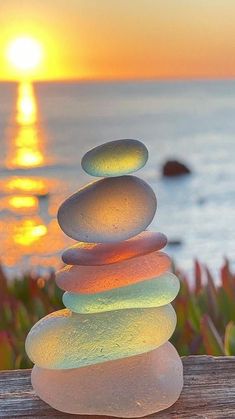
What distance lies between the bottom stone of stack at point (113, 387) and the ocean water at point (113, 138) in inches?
380

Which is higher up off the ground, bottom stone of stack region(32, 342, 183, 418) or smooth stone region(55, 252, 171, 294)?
smooth stone region(55, 252, 171, 294)

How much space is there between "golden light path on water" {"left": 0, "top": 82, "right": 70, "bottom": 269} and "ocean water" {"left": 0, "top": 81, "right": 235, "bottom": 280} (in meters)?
0.02

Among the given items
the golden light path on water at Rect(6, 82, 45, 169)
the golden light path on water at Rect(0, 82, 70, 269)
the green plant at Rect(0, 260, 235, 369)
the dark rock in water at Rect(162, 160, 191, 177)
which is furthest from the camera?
the golden light path on water at Rect(6, 82, 45, 169)

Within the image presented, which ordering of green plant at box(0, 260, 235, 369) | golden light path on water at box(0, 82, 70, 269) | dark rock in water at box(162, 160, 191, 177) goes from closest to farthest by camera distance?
green plant at box(0, 260, 235, 369), golden light path on water at box(0, 82, 70, 269), dark rock in water at box(162, 160, 191, 177)

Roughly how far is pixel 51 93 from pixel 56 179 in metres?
82.6

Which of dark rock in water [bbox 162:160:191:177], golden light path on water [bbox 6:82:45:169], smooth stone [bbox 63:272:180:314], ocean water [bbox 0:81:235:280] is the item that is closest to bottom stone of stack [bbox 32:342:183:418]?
smooth stone [bbox 63:272:180:314]

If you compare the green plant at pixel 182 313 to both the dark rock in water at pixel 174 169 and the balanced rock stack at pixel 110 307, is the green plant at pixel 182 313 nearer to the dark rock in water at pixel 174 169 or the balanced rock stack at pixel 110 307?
the balanced rock stack at pixel 110 307

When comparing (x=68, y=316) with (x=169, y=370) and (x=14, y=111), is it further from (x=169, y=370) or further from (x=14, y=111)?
(x=14, y=111)

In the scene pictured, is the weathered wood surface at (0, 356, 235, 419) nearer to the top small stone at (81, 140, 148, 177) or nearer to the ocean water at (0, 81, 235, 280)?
the top small stone at (81, 140, 148, 177)

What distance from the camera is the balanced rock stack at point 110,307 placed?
1.42 m

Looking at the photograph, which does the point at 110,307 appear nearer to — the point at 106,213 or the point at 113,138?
the point at 106,213

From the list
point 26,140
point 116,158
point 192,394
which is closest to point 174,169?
A: point 26,140

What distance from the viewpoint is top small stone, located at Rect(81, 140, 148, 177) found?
1410 mm

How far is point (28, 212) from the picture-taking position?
19953mm
